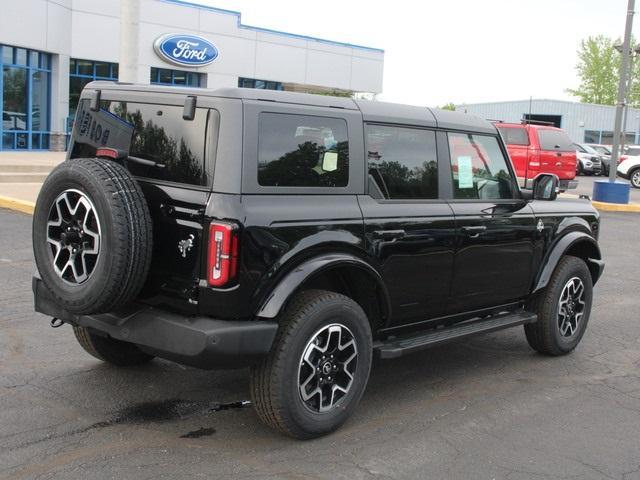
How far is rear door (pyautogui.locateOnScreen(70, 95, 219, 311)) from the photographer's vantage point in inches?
149

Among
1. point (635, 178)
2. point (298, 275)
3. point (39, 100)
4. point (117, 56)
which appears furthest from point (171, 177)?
point (635, 178)

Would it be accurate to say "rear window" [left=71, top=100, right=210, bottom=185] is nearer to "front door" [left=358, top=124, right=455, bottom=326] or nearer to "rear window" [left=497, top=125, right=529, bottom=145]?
"front door" [left=358, top=124, right=455, bottom=326]

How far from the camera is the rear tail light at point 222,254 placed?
11.9ft

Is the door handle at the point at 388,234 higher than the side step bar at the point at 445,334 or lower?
higher

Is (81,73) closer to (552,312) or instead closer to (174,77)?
(174,77)

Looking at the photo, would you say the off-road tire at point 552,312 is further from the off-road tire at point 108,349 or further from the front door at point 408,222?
the off-road tire at point 108,349

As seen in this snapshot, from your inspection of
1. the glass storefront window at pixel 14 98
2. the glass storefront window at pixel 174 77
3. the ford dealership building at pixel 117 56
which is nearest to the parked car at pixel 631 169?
the ford dealership building at pixel 117 56

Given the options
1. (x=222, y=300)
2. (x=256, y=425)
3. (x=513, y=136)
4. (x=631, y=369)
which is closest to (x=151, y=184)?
(x=222, y=300)

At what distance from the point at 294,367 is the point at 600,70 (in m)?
74.7

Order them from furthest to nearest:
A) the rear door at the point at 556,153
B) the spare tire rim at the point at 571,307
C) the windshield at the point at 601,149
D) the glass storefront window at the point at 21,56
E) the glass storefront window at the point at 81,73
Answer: the windshield at the point at 601,149 < the glass storefront window at the point at 81,73 < the glass storefront window at the point at 21,56 < the rear door at the point at 556,153 < the spare tire rim at the point at 571,307

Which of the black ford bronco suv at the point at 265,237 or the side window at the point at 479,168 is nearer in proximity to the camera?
the black ford bronco suv at the point at 265,237

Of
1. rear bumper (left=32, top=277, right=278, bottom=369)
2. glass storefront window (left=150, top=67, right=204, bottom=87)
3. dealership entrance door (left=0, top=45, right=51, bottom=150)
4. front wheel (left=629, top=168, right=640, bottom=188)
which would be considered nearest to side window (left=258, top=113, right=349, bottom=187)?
rear bumper (left=32, top=277, right=278, bottom=369)

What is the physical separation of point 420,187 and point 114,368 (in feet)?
7.96

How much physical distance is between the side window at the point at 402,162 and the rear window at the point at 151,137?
1.11 m
